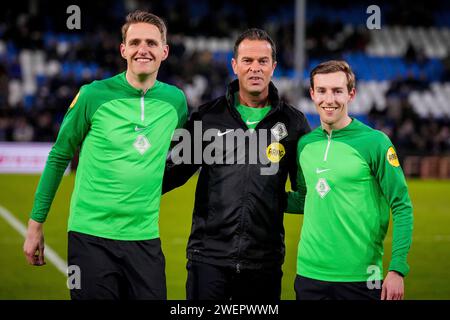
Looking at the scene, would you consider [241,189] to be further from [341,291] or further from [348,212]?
[341,291]

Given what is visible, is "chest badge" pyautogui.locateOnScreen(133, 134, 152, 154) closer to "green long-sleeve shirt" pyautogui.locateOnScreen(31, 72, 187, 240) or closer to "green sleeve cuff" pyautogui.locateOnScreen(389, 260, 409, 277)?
"green long-sleeve shirt" pyautogui.locateOnScreen(31, 72, 187, 240)

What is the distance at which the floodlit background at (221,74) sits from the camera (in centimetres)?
1267

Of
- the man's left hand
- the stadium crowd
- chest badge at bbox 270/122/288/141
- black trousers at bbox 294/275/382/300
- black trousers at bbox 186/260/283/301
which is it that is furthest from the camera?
the stadium crowd

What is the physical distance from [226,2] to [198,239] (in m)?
26.6

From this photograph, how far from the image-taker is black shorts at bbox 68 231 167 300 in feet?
13.5

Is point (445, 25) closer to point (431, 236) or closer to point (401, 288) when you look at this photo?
point (431, 236)

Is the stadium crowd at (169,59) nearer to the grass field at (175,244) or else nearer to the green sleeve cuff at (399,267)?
the grass field at (175,244)

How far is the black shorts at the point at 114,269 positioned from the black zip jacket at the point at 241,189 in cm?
33

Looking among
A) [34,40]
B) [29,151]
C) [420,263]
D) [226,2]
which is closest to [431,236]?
[420,263]

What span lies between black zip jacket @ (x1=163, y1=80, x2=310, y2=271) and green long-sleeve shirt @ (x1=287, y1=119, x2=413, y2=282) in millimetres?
271

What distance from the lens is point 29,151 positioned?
60.5 feet

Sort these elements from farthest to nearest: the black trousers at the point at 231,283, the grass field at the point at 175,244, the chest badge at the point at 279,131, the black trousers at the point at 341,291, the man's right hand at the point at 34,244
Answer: the grass field at the point at 175,244, the chest badge at the point at 279,131, the black trousers at the point at 231,283, the man's right hand at the point at 34,244, the black trousers at the point at 341,291

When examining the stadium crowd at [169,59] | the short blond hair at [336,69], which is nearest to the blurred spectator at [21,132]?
the stadium crowd at [169,59]

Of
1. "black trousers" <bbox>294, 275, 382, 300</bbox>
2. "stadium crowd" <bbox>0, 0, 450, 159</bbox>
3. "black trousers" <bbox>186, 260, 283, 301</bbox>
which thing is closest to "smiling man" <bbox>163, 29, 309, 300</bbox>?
"black trousers" <bbox>186, 260, 283, 301</bbox>
